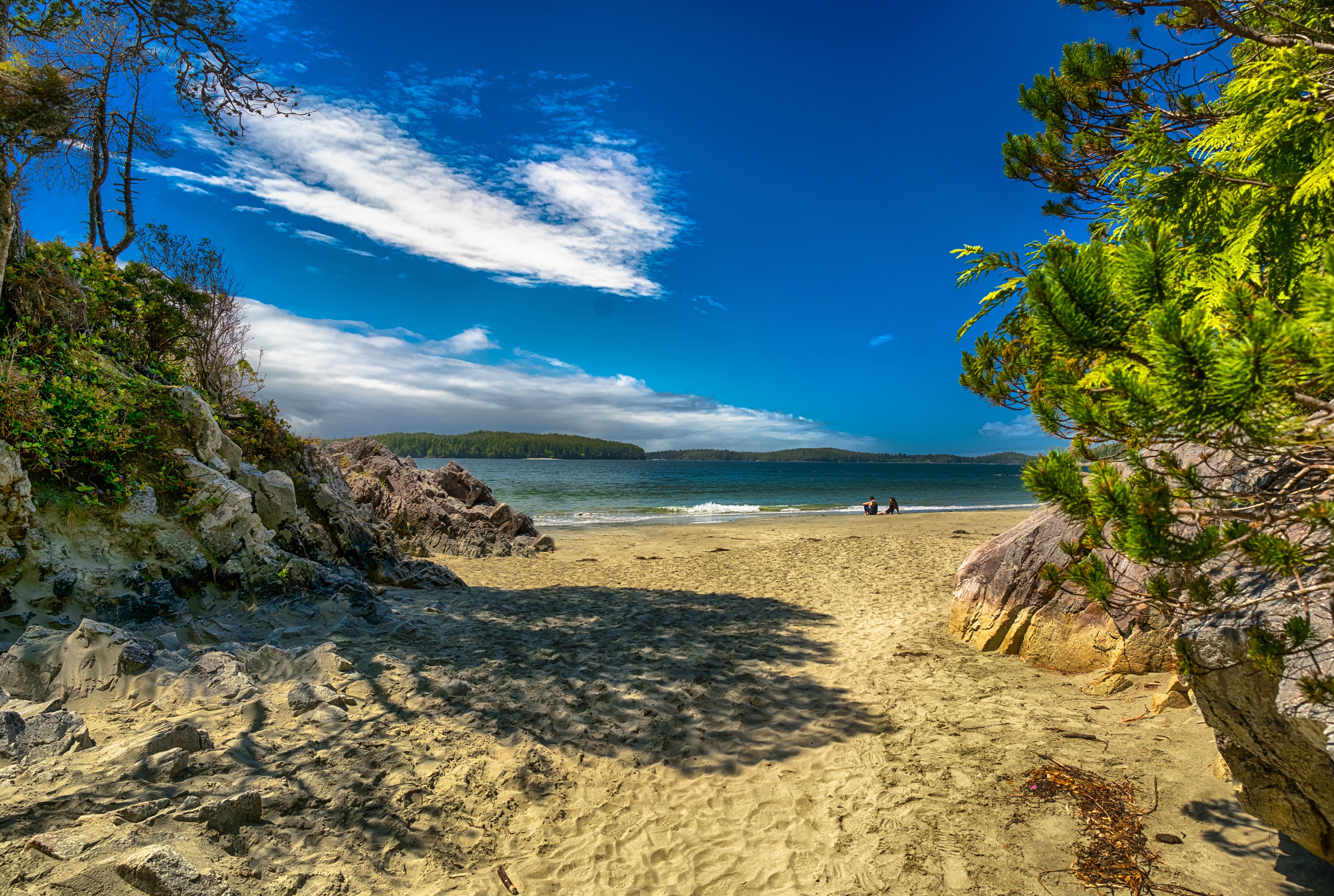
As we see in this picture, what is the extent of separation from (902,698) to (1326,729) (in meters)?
3.99

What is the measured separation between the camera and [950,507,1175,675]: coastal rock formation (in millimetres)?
5570

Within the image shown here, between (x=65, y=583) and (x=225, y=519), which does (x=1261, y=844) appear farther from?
(x=225, y=519)

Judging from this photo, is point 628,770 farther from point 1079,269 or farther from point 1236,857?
point 1079,269

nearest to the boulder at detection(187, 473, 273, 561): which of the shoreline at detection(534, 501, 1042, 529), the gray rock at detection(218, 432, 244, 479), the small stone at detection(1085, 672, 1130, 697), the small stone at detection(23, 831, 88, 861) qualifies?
the gray rock at detection(218, 432, 244, 479)

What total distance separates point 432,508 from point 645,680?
13.2 meters

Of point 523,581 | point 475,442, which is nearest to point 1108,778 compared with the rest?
point 523,581

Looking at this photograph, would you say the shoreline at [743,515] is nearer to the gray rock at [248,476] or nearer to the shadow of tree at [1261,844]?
the gray rock at [248,476]

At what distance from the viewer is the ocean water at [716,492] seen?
113 feet

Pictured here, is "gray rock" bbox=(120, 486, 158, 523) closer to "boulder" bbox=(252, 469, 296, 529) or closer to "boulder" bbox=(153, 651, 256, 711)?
"boulder" bbox=(252, 469, 296, 529)

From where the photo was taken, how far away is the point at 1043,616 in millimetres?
6605

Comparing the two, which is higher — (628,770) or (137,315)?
(137,315)

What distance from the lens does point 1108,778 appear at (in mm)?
4051

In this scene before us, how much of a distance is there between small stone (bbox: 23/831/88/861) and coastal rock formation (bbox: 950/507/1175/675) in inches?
288

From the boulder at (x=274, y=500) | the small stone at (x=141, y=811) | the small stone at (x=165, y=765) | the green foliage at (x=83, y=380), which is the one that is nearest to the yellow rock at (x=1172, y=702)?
the small stone at (x=141, y=811)
